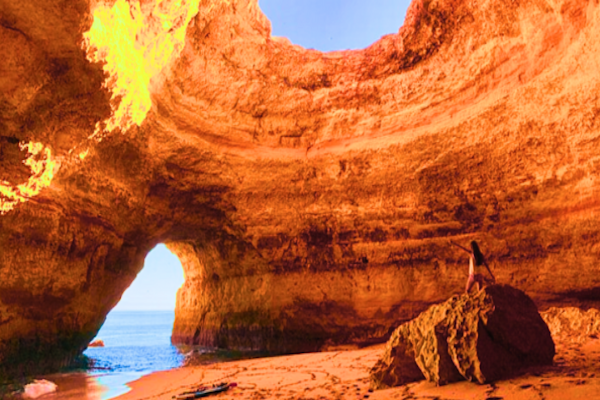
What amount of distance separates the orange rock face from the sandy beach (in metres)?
3.00

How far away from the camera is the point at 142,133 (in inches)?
321

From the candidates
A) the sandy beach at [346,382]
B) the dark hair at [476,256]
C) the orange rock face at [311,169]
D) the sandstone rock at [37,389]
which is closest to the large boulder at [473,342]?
the sandy beach at [346,382]

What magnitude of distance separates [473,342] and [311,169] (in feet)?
23.6

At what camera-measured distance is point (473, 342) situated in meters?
3.39

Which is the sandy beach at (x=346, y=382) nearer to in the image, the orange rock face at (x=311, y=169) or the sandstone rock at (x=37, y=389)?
the sandstone rock at (x=37, y=389)

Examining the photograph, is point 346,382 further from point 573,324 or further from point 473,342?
point 573,324

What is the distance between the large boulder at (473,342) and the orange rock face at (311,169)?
4.66 metres

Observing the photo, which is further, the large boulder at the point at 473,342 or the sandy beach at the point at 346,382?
the large boulder at the point at 473,342

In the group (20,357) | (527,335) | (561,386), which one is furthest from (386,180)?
(20,357)

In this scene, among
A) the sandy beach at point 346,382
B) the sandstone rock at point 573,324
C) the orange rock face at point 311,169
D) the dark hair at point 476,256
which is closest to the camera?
the sandy beach at point 346,382

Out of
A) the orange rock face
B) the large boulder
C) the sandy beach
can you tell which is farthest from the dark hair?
the orange rock face

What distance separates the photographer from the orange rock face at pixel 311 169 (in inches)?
265

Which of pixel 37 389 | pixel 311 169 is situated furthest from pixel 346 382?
pixel 311 169

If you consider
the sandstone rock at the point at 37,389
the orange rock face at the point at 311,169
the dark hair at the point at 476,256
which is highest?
the orange rock face at the point at 311,169
